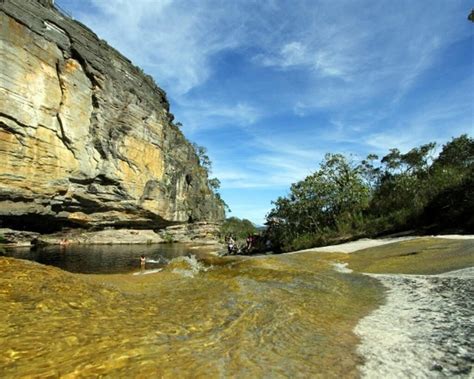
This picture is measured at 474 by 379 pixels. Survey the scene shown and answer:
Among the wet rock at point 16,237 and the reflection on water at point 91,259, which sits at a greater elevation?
the wet rock at point 16,237

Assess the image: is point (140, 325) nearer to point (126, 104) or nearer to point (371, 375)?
point (371, 375)

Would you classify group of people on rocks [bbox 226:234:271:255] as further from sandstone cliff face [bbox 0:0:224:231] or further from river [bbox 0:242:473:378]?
river [bbox 0:242:473:378]

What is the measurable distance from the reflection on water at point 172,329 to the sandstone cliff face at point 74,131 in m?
32.6

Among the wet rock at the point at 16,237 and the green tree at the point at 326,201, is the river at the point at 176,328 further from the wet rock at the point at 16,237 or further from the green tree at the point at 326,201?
the wet rock at the point at 16,237

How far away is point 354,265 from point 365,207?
887 inches

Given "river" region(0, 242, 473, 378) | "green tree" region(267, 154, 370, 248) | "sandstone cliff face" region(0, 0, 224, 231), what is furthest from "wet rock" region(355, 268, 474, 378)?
"sandstone cliff face" region(0, 0, 224, 231)

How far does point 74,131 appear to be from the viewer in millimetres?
39531

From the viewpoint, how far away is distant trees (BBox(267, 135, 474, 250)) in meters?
23.7

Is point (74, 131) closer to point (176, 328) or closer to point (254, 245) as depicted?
point (254, 245)

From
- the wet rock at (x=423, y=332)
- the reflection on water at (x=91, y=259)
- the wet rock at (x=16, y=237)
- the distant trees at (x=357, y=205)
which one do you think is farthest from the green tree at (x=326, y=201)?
the wet rock at (x=16, y=237)

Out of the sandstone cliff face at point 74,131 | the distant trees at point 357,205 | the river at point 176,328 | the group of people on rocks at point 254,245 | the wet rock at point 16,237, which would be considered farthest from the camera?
the wet rock at point 16,237

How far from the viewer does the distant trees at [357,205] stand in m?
23.7

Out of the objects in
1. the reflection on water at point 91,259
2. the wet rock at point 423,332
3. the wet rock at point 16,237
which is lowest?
the wet rock at point 423,332

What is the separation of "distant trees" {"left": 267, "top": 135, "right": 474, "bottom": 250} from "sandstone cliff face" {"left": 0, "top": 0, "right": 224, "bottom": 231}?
80.4ft
